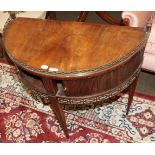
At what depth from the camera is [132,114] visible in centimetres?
162

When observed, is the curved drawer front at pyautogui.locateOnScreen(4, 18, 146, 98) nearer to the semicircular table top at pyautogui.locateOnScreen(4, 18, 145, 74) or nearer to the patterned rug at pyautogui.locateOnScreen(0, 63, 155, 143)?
the semicircular table top at pyautogui.locateOnScreen(4, 18, 145, 74)

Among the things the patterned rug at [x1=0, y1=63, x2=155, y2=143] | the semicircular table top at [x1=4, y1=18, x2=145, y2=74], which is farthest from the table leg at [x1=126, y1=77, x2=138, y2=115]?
the semicircular table top at [x1=4, y1=18, x2=145, y2=74]

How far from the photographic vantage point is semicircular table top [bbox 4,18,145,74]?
1103 mm

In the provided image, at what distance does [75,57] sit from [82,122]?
0.62m

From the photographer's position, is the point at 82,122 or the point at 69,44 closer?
the point at 69,44

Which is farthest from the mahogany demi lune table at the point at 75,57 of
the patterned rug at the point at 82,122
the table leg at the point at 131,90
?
the patterned rug at the point at 82,122

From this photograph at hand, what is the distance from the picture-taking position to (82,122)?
63.6 inches

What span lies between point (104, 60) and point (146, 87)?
2.53 ft

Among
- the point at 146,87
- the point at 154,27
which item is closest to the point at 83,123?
the point at 146,87

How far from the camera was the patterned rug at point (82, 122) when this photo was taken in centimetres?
154

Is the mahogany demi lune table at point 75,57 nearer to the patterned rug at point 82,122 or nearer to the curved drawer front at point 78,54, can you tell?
the curved drawer front at point 78,54

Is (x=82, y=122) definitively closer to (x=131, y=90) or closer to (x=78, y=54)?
(x=131, y=90)

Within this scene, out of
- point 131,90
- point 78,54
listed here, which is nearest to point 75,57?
point 78,54
